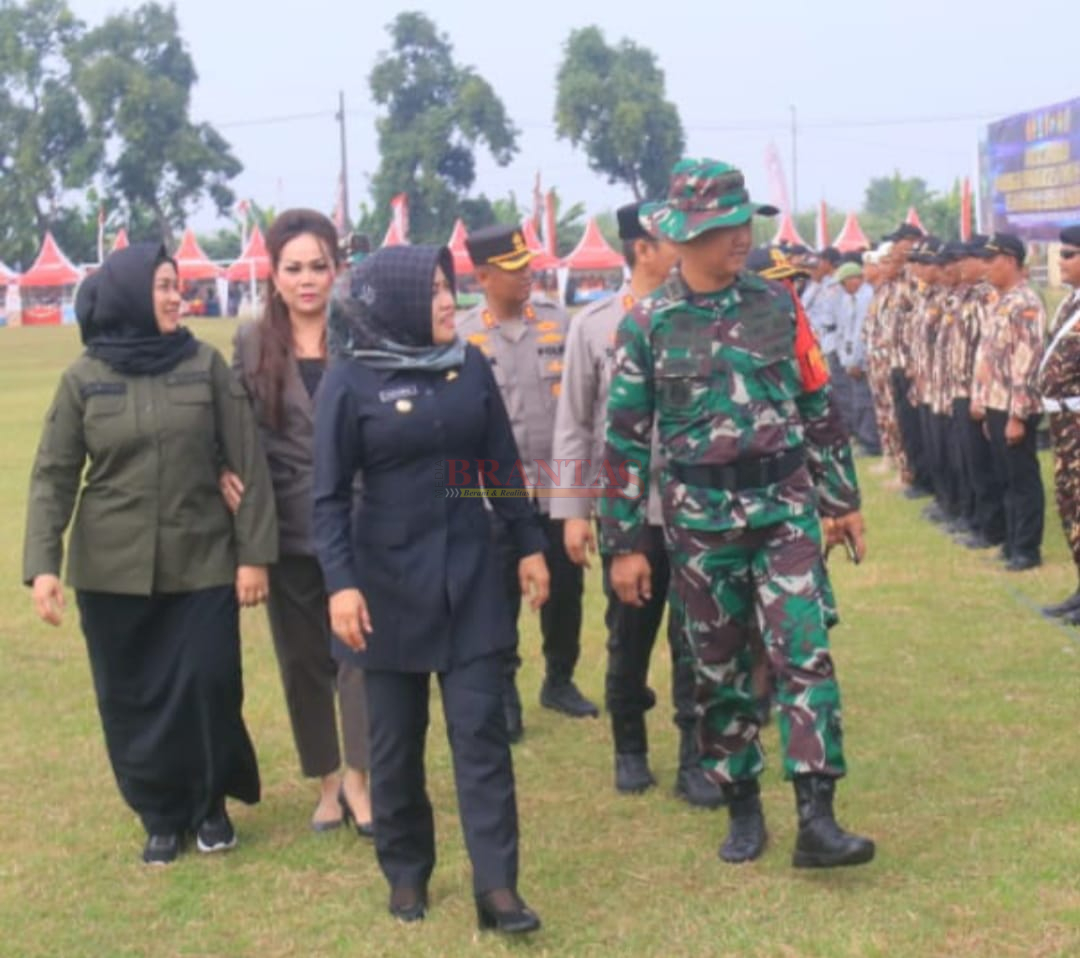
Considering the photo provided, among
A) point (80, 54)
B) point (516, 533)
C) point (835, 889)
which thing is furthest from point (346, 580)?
point (80, 54)

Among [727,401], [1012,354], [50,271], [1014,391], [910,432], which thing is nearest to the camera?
[727,401]

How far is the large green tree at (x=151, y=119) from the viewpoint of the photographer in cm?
7569

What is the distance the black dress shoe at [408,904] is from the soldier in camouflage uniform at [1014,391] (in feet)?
19.0

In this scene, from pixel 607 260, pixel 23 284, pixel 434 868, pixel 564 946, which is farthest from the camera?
pixel 23 284

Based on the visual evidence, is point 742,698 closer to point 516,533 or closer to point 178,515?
point 516,533

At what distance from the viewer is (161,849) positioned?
5.52m

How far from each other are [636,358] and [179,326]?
4.80 ft

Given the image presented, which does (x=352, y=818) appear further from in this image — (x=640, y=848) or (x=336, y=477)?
(x=336, y=477)

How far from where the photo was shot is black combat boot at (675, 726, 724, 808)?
579cm

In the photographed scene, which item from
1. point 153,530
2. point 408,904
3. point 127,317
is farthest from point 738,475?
point 127,317

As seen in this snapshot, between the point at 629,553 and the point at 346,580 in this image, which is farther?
the point at 629,553

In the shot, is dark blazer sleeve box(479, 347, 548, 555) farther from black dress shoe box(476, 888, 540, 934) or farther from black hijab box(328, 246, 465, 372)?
black dress shoe box(476, 888, 540, 934)

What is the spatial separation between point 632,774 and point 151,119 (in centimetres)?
7396

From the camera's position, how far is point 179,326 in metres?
5.45
